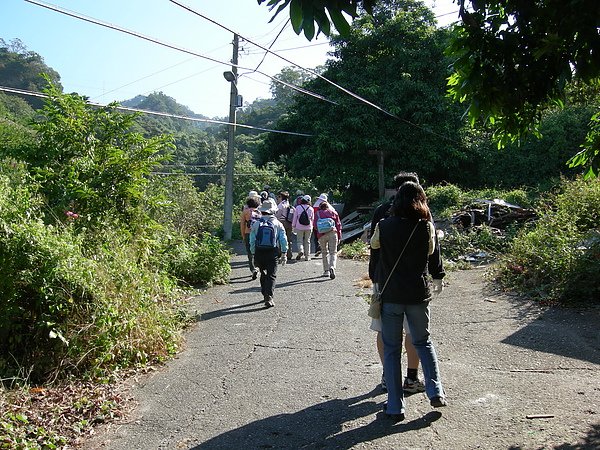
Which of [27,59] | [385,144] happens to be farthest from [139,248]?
[27,59]

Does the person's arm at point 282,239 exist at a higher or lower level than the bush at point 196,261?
higher

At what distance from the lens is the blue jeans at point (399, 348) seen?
4.53 metres

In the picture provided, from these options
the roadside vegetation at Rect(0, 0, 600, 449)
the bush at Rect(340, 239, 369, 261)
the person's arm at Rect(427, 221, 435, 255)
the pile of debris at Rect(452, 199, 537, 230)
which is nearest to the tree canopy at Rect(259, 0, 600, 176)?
the roadside vegetation at Rect(0, 0, 600, 449)

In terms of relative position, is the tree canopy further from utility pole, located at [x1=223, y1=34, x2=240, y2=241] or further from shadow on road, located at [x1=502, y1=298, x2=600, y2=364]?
utility pole, located at [x1=223, y1=34, x2=240, y2=241]

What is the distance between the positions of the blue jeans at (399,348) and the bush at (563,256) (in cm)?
502

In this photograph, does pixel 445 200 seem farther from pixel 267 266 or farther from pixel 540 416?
pixel 540 416

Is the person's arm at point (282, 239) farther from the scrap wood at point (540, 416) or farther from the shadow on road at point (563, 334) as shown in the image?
the scrap wood at point (540, 416)

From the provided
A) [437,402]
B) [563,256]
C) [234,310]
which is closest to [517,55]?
[437,402]

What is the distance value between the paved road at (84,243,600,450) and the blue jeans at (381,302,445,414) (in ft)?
0.71

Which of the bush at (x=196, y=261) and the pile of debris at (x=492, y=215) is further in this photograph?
the pile of debris at (x=492, y=215)

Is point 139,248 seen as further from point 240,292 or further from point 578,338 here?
point 578,338

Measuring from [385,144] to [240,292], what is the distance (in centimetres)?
1405

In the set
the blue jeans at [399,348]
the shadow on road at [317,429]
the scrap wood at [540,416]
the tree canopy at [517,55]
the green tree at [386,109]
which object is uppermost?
the green tree at [386,109]

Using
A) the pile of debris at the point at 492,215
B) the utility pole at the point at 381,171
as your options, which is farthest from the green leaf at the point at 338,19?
the utility pole at the point at 381,171
